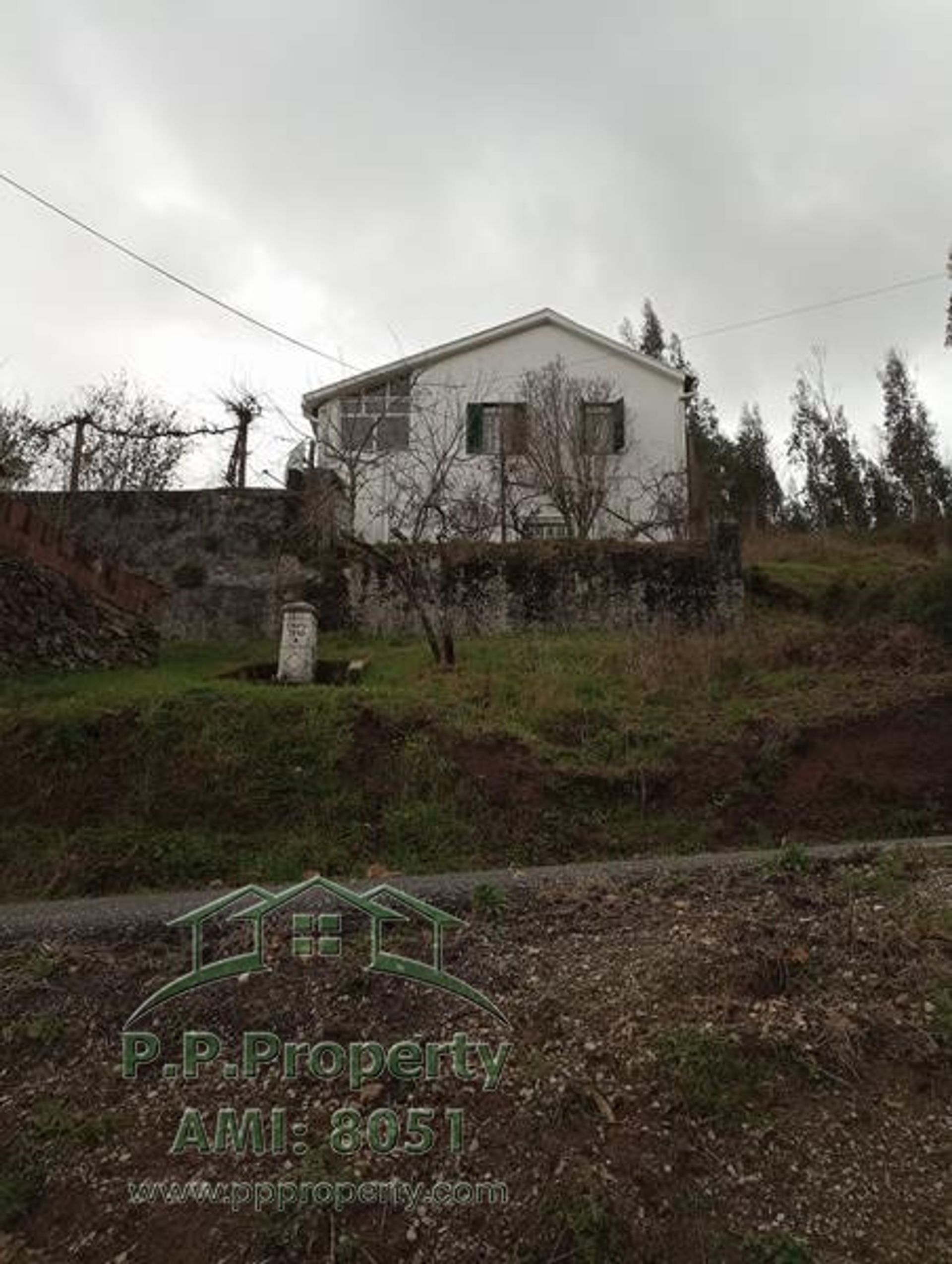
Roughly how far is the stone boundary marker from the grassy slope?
0.43m

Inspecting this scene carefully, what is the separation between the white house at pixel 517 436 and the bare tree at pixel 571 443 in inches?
1.2

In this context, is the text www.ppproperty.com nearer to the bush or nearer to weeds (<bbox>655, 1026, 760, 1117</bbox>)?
weeds (<bbox>655, 1026, 760, 1117</bbox>)

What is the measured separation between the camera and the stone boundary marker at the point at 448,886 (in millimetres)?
4684

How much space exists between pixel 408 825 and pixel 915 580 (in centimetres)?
727

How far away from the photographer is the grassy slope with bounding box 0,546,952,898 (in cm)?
684

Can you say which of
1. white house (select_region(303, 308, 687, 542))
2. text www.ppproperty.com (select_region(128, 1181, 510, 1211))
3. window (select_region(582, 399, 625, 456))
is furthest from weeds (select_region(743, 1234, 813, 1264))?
window (select_region(582, 399, 625, 456))

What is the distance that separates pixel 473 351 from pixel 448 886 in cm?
1621

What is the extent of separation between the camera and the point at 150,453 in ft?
61.8

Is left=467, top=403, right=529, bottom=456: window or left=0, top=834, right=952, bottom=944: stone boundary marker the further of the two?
left=467, top=403, right=529, bottom=456: window

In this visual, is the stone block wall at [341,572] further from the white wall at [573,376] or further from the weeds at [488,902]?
the weeds at [488,902]

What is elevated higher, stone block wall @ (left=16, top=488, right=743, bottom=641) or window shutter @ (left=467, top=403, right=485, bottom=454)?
window shutter @ (left=467, top=403, right=485, bottom=454)

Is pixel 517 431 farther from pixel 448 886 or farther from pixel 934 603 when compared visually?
pixel 448 886

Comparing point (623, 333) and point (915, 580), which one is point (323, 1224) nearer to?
point (915, 580)

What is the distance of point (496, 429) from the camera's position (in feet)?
58.5
